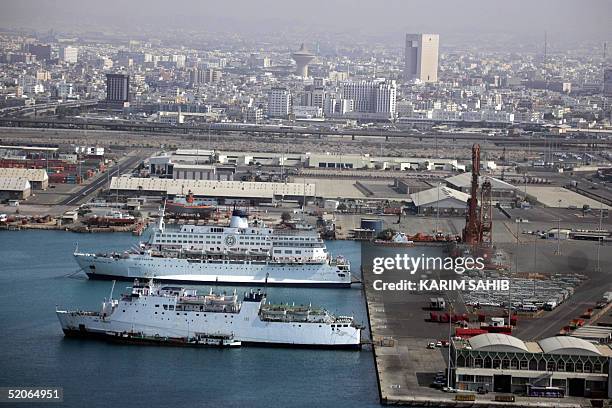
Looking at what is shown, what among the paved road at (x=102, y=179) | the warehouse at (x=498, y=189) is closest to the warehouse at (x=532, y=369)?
the paved road at (x=102, y=179)

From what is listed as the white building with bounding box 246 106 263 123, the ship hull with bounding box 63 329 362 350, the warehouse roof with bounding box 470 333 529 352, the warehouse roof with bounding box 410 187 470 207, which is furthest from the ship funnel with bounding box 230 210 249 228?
the white building with bounding box 246 106 263 123

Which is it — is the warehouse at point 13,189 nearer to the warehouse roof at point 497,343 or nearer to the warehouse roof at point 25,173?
the warehouse roof at point 25,173

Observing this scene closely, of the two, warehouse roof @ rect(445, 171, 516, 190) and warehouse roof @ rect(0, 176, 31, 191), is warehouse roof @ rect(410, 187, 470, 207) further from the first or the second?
warehouse roof @ rect(0, 176, 31, 191)

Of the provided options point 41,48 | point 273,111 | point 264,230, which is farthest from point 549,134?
point 264,230

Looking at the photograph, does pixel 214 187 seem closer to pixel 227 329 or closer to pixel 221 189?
pixel 221 189

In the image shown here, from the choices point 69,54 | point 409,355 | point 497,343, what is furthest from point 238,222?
point 69,54

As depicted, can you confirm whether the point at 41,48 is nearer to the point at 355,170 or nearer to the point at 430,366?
the point at 355,170
